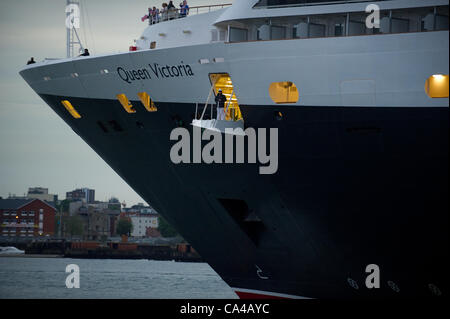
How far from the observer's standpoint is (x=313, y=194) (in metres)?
16.9

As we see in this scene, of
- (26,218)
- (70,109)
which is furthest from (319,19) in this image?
(26,218)

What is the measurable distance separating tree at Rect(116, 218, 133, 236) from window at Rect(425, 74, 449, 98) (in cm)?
16367

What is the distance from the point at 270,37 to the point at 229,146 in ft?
9.16

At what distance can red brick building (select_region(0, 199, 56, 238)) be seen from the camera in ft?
513

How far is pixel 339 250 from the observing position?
687 inches

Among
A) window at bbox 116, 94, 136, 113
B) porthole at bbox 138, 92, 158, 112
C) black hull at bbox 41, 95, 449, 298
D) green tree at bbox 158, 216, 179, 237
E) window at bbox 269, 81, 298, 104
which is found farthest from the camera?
green tree at bbox 158, 216, 179, 237

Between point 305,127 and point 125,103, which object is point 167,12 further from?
point 305,127

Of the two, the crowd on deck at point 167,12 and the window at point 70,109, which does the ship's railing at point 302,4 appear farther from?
the window at point 70,109

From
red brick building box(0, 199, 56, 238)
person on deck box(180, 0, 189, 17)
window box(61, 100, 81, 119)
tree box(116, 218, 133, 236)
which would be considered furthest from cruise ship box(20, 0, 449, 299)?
tree box(116, 218, 133, 236)

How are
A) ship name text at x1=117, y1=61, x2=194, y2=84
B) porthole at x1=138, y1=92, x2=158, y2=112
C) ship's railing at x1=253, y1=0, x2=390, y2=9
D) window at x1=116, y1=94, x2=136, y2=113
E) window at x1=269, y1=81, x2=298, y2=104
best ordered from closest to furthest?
1. ship's railing at x1=253, y1=0, x2=390, y2=9
2. window at x1=269, y1=81, x2=298, y2=104
3. ship name text at x1=117, y1=61, x2=194, y2=84
4. porthole at x1=138, y1=92, x2=158, y2=112
5. window at x1=116, y1=94, x2=136, y2=113

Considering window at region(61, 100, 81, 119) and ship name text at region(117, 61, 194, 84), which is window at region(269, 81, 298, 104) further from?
window at region(61, 100, 81, 119)

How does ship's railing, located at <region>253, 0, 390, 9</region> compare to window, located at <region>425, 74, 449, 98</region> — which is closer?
window, located at <region>425, 74, 449, 98</region>

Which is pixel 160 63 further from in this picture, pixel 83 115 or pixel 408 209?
pixel 408 209
